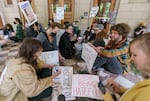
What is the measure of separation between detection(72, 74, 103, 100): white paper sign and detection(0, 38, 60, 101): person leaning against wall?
24 centimetres

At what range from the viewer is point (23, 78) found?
2.96ft

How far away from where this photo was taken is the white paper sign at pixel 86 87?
940mm

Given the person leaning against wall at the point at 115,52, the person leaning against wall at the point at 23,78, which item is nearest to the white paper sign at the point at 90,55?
the person leaning against wall at the point at 115,52

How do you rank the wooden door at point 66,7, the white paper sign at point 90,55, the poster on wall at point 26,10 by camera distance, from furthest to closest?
the wooden door at point 66,7 < the poster on wall at point 26,10 < the white paper sign at point 90,55

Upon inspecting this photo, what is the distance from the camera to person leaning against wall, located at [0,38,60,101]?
902mm

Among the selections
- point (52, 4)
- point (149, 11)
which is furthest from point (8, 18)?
point (149, 11)

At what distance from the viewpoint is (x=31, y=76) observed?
3.05 feet

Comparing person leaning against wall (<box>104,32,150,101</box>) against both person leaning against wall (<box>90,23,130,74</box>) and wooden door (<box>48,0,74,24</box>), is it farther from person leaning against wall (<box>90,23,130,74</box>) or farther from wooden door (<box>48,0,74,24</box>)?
wooden door (<box>48,0,74,24</box>)

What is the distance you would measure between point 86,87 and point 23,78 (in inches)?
19.7

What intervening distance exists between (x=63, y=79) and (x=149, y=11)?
433cm

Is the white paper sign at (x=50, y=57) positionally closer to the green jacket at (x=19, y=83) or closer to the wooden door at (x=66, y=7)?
the green jacket at (x=19, y=83)

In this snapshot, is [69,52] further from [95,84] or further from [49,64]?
[95,84]

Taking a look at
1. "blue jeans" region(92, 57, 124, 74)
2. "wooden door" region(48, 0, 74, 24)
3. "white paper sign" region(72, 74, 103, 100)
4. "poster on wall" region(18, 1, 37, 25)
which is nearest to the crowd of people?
"blue jeans" region(92, 57, 124, 74)

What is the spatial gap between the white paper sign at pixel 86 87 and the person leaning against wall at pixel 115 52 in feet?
1.24
